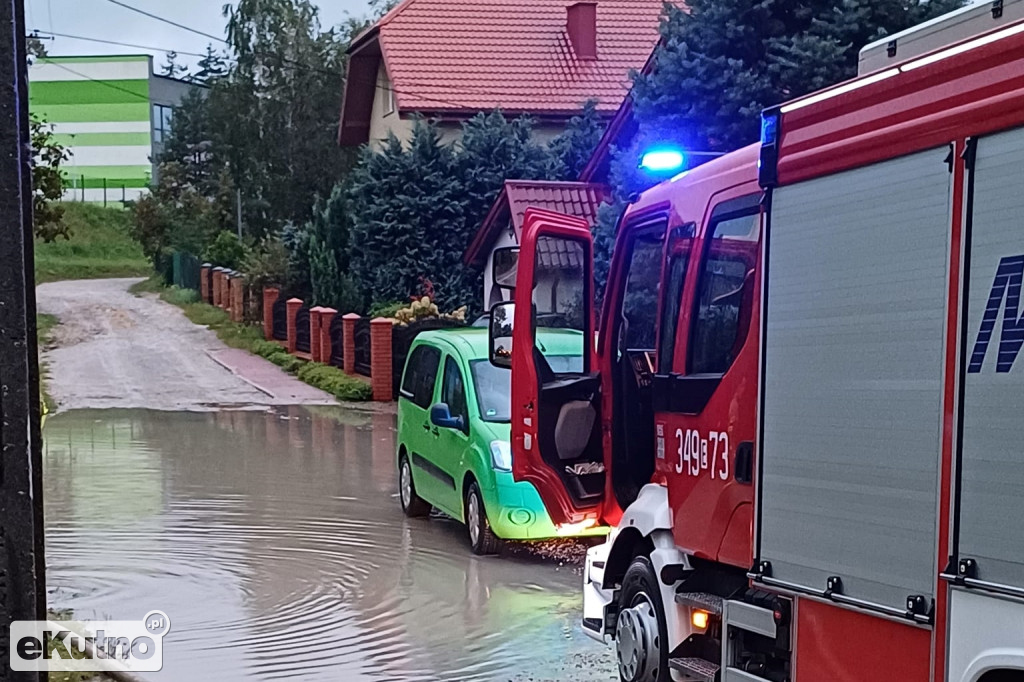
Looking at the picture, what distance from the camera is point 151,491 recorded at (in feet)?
49.9

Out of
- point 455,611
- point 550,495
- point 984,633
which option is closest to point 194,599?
point 455,611

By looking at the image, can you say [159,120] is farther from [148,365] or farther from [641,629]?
[641,629]

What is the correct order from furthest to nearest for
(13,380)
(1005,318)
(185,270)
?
(185,270) < (13,380) < (1005,318)

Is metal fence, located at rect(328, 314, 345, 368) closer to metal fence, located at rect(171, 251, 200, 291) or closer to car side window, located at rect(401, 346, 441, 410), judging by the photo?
car side window, located at rect(401, 346, 441, 410)

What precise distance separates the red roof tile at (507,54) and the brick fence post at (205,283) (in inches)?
510

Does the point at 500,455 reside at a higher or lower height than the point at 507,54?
lower

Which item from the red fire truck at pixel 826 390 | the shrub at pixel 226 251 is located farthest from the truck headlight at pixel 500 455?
the shrub at pixel 226 251

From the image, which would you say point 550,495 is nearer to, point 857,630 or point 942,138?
point 857,630

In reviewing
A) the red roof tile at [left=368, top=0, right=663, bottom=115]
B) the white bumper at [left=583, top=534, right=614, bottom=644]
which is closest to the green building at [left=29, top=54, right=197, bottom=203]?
the red roof tile at [left=368, top=0, right=663, bottom=115]

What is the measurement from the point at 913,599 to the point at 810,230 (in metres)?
1.45

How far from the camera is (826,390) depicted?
4992mm

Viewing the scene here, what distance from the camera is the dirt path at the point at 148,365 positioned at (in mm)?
26609

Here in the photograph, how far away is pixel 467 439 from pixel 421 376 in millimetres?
1945

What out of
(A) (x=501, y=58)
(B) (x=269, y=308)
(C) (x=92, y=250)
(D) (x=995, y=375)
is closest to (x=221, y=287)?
(B) (x=269, y=308)
